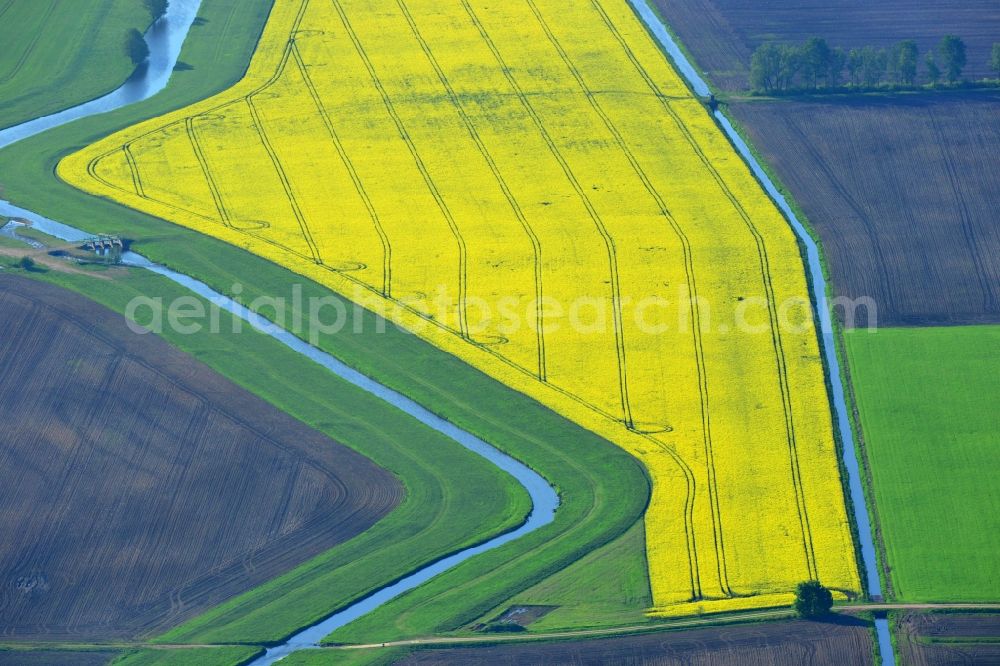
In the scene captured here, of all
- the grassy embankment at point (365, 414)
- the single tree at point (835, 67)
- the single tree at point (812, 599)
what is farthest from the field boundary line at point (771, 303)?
the single tree at point (835, 67)

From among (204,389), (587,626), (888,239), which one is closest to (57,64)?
(204,389)

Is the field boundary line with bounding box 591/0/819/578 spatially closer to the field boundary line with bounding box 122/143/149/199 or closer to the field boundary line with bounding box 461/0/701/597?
the field boundary line with bounding box 461/0/701/597

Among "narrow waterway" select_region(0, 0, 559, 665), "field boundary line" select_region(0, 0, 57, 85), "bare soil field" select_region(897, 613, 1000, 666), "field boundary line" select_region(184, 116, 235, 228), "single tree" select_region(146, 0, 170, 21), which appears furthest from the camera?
"single tree" select_region(146, 0, 170, 21)

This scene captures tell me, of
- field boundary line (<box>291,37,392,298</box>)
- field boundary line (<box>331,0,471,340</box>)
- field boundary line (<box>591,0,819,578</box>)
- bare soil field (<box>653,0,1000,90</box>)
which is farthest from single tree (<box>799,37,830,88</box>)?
field boundary line (<box>291,37,392,298</box>)

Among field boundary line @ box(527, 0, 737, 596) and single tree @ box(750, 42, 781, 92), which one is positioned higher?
single tree @ box(750, 42, 781, 92)

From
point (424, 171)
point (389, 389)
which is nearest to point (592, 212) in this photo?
point (424, 171)

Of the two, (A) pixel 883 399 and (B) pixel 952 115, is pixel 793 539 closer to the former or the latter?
(A) pixel 883 399

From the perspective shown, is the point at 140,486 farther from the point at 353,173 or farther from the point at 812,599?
the point at 353,173
